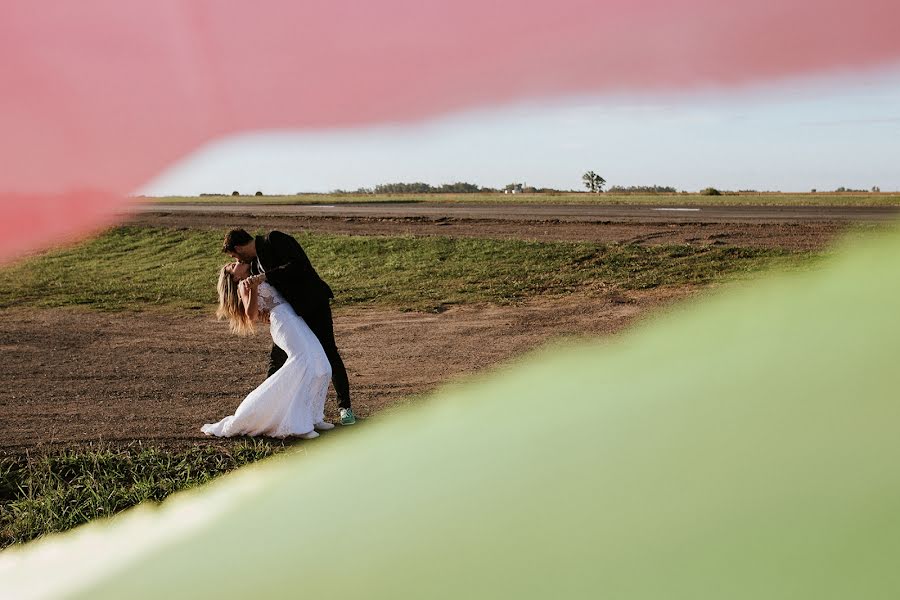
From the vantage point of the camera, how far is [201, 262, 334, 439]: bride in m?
8.01

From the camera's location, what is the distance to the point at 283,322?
8172 millimetres

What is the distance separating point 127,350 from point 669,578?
14176 millimetres

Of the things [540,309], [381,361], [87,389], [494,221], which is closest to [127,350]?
[87,389]

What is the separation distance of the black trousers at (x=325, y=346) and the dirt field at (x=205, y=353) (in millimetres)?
973

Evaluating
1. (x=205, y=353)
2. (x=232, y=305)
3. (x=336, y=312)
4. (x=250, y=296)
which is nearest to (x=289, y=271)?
(x=250, y=296)

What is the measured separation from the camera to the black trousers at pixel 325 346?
27.5 ft

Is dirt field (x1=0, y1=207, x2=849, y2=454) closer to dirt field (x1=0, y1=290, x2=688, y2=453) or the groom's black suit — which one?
dirt field (x1=0, y1=290, x2=688, y2=453)

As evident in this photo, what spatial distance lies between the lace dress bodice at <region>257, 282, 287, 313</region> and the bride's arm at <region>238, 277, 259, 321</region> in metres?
0.06

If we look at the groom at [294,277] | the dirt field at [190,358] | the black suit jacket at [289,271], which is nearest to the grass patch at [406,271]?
the dirt field at [190,358]

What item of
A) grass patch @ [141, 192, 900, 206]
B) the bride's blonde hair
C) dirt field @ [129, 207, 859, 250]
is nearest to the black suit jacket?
the bride's blonde hair

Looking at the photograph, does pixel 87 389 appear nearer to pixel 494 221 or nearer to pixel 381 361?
pixel 381 361

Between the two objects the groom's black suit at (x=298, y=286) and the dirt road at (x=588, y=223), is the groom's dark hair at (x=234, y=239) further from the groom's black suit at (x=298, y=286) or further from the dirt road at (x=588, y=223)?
the dirt road at (x=588, y=223)

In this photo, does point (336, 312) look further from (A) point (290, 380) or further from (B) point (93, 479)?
(B) point (93, 479)

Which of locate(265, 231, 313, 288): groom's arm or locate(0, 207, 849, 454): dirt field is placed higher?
locate(265, 231, 313, 288): groom's arm
